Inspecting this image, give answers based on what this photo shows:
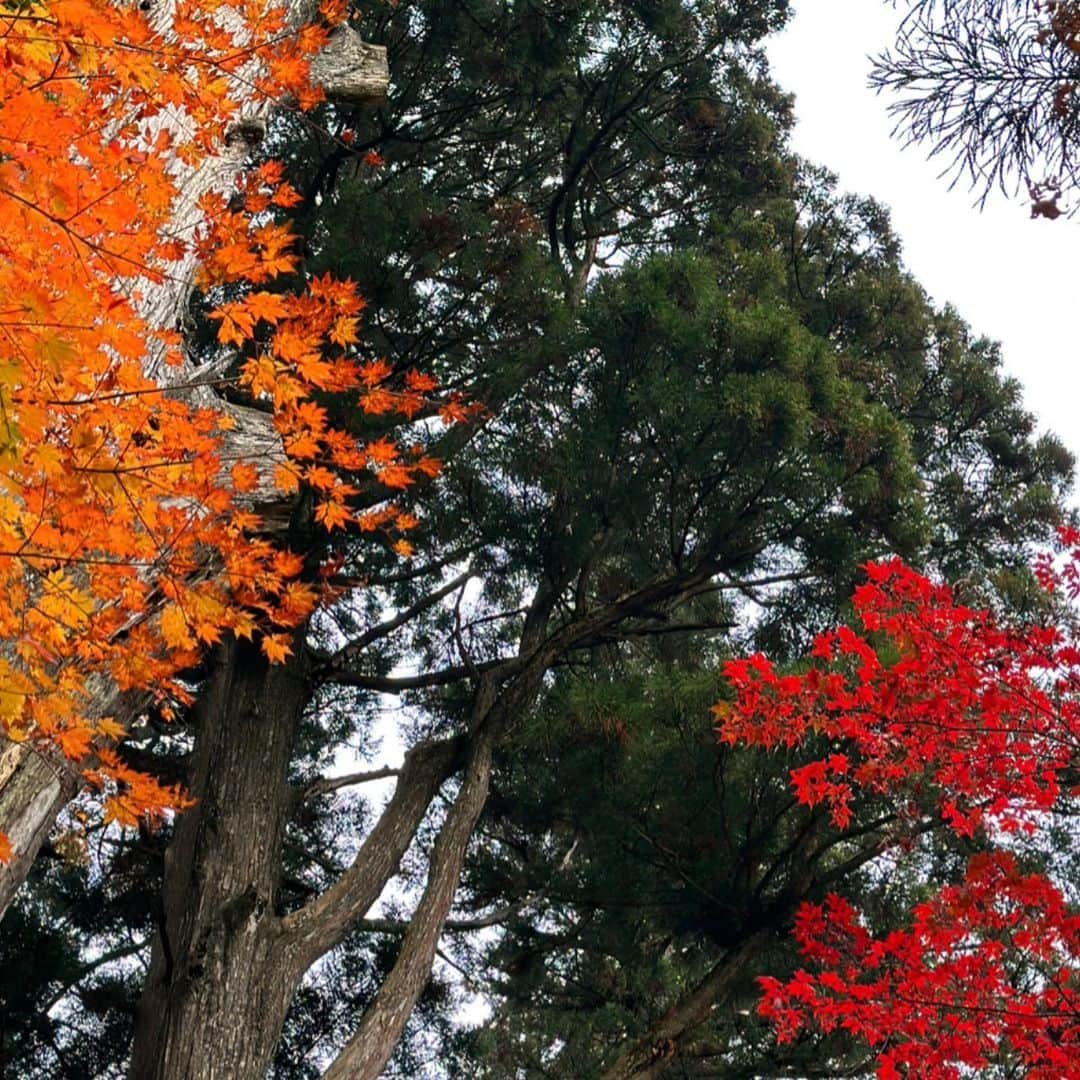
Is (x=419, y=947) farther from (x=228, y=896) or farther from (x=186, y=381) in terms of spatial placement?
(x=186, y=381)

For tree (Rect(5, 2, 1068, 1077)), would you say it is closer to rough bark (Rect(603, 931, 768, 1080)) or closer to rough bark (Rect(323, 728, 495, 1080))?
rough bark (Rect(323, 728, 495, 1080))

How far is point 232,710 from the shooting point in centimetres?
611

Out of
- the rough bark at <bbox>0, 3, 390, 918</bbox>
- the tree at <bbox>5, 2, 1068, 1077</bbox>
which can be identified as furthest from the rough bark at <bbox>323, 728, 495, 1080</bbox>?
the rough bark at <bbox>0, 3, 390, 918</bbox>

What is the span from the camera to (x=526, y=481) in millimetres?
6371

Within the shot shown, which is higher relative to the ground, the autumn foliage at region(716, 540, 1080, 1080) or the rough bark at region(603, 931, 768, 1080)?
the autumn foliage at region(716, 540, 1080, 1080)

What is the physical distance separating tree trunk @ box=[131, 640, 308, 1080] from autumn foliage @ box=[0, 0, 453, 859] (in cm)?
53

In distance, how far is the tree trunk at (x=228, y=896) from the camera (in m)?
5.20

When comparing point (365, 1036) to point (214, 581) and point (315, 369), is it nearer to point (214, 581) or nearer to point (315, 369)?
point (214, 581)

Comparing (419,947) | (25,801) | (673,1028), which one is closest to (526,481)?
(419,947)

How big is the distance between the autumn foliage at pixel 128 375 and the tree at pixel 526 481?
1.91 ft

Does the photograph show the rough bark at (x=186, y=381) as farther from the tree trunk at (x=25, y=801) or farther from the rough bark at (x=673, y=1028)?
the rough bark at (x=673, y=1028)

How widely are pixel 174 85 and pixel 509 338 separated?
2.64 m

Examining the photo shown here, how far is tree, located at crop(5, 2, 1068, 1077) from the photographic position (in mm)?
5715

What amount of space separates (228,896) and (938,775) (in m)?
3.17
